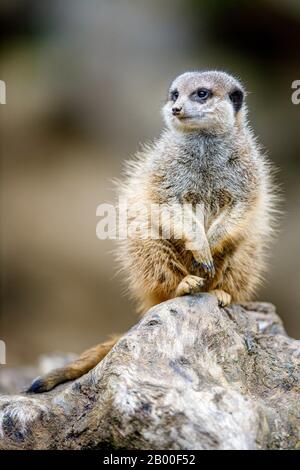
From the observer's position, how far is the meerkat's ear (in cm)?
→ 419

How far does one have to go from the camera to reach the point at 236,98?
4.21 metres

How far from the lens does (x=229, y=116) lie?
4.10 metres

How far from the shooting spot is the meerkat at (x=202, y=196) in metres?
3.96

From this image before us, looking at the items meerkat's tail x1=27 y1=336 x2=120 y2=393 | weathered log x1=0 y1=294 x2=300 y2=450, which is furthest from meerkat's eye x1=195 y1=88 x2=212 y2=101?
meerkat's tail x1=27 y1=336 x2=120 y2=393

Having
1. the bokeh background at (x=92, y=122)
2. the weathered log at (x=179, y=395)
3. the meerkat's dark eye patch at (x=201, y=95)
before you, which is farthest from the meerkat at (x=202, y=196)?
the bokeh background at (x=92, y=122)

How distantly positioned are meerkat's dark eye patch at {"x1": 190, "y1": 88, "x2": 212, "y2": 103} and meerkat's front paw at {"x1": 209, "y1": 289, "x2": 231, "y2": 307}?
104cm

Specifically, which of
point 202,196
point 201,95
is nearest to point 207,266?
point 202,196

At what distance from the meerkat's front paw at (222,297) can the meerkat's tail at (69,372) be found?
2.12ft

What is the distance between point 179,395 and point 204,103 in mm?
1778

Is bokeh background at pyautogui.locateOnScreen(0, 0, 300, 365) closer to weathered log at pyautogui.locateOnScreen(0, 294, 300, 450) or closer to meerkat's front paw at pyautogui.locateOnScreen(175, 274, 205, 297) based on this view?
meerkat's front paw at pyautogui.locateOnScreen(175, 274, 205, 297)

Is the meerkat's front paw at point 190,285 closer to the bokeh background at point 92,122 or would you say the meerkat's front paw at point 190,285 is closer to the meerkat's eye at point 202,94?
the meerkat's eye at point 202,94

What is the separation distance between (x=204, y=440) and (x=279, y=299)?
6.59 m

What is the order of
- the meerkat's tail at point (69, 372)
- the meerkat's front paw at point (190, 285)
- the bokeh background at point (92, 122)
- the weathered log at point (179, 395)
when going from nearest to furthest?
the weathered log at point (179, 395) → the meerkat's front paw at point (190, 285) → the meerkat's tail at point (69, 372) → the bokeh background at point (92, 122)

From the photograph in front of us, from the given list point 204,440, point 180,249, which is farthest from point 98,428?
point 180,249
